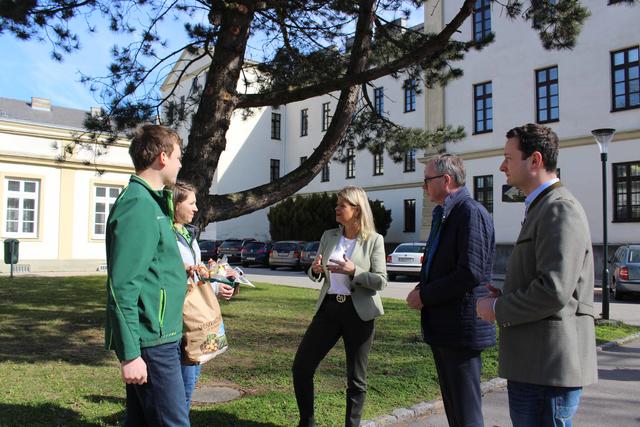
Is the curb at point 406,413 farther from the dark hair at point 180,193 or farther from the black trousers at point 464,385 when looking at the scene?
the dark hair at point 180,193

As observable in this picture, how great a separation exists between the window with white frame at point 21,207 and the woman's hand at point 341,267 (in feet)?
75.8

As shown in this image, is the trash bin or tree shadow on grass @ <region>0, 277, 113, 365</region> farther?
the trash bin

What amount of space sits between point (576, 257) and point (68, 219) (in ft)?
82.8

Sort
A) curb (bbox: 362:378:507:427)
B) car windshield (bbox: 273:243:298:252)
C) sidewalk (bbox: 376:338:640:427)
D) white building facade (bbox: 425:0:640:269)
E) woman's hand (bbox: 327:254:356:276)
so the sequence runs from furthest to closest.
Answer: car windshield (bbox: 273:243:298:252), white building facade (bbox: 425:0:640:269), sidewalk (bbox: 376:338:640:427), curb (bbox: 362:378:507:427), woman's hand (bbox: 327:254:356:276)

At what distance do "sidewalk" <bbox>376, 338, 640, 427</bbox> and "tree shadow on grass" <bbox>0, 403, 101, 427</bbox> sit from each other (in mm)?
2431

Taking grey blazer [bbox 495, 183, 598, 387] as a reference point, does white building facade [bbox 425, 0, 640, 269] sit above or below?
above

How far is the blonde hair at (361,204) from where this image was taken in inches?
166

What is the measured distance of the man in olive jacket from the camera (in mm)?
2297

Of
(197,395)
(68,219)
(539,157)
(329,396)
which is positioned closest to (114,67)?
(197,395)

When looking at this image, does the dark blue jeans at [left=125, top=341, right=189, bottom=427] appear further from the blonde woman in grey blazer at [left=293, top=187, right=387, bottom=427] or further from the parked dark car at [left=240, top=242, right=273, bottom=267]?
the parked dark car at [left=240, top=242, right=273, bottom=267]

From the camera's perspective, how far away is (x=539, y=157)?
253cm

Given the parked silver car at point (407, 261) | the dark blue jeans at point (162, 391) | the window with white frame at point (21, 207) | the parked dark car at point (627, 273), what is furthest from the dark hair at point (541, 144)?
the window with white frame at point (21, 207)

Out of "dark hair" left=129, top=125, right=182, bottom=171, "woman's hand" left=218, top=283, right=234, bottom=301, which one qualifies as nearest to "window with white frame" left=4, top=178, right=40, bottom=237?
"woman's hand" left=218, top=283, right=234, bottom=301

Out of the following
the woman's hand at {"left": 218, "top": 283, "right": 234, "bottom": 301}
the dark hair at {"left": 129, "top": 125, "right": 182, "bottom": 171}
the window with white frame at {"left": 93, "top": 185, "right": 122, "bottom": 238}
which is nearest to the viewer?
the dark hair at {"left": 129, "top": 125, "right": 182, "bottom": 171}
